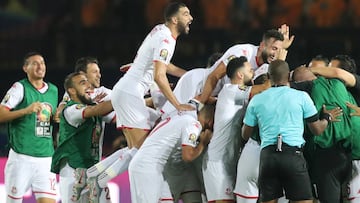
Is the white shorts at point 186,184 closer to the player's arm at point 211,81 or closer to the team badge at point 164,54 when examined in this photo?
the player's arm at point 211,81

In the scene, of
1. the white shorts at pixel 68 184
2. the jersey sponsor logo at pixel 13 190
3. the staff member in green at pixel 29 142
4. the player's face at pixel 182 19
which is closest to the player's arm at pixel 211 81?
the player's face at pixel 182 19

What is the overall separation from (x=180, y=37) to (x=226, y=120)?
5618 millimetres

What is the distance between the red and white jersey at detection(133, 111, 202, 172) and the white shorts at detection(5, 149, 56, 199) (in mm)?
1436

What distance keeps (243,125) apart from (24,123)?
2.48 meters

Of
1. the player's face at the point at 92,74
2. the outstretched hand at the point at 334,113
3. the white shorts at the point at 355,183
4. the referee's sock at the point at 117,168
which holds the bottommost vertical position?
the white shorts at the point at 355,183

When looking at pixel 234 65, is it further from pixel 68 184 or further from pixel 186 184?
pixel 68 184

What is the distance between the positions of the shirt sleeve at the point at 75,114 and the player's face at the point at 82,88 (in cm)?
9

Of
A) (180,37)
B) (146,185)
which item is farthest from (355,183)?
(180,37)

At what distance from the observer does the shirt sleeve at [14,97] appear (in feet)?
33.0

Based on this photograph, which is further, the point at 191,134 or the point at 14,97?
the point at 14,97

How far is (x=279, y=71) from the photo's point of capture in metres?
8.52

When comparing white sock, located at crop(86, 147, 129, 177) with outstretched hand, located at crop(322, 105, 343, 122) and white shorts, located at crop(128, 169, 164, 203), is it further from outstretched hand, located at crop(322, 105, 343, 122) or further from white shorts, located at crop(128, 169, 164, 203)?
outstretched hand, located at crop(322, 105, 343, 122)

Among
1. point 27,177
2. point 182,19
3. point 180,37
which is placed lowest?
point 27,177

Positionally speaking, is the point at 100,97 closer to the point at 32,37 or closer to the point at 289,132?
the point at 289,132
